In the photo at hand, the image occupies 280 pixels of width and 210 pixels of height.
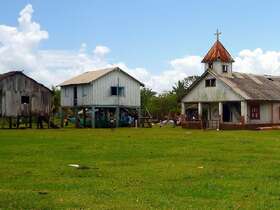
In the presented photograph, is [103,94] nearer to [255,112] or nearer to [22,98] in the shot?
[22,98]

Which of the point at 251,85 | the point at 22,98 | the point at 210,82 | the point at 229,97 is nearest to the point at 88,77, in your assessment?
the point at 22,98

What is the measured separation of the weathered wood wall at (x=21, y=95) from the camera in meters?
58.4

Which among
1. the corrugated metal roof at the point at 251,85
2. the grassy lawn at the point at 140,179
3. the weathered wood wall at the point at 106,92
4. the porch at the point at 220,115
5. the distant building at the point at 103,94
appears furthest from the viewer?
the distant building at the point at 103,94

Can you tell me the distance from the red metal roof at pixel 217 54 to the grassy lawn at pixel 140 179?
125ft

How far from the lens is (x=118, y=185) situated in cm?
1451

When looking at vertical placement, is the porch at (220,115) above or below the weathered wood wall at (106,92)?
below

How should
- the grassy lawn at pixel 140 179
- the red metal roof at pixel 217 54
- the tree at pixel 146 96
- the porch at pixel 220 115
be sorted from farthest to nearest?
1. the tree at pixel 146 96
2. the red metal roof at pixel 217 54
3. the porch at pixel 220 115
4. the grassy lawn at pixel 140 179

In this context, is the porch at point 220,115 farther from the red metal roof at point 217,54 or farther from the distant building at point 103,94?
the distant building at point 103,94

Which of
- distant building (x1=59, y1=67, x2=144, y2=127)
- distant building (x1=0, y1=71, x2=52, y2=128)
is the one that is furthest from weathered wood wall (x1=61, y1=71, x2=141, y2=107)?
distant building (x1=0, y1=71, x2=52, y2=128)

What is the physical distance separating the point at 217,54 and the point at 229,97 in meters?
6.89

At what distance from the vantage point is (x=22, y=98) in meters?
59.8

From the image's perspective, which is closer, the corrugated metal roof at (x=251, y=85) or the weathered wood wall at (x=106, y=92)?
the corrugated metal roof at (x=251, y=85)

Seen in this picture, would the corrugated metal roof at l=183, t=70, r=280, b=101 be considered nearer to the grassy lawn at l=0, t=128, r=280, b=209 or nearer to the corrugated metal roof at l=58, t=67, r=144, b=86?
the corrugated metal roof at l=58, t=67, r=144, b=86

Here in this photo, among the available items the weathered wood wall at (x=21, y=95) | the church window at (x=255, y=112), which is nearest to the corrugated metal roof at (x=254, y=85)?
the church window at (x=255, y=112)
